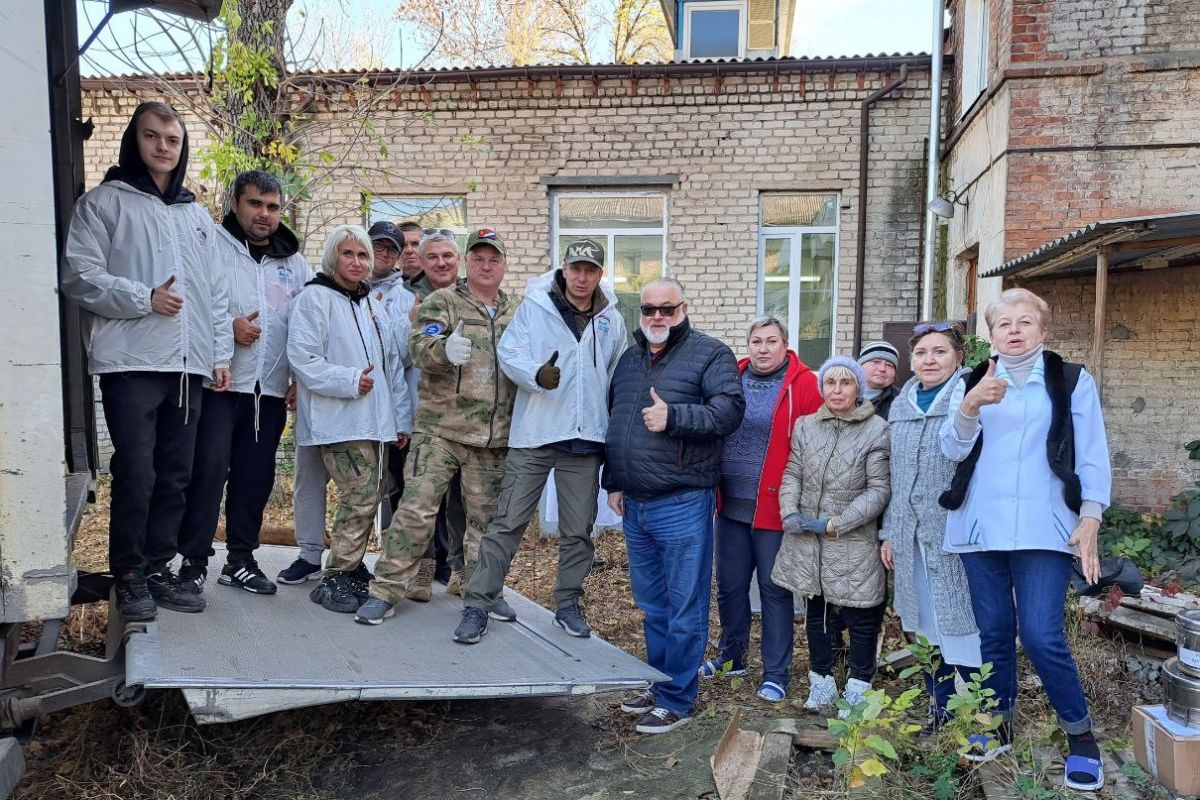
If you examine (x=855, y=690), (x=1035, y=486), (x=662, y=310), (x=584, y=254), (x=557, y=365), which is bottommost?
(x=855, y=690)

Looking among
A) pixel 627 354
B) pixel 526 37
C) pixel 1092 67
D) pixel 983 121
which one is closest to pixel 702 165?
pixel 983 121

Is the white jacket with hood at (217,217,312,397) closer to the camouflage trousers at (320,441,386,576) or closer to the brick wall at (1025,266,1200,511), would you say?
the camouflage trousers at (320,441,386,576)

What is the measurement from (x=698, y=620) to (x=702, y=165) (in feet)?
23.0

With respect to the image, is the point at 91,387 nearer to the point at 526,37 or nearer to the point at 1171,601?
the point at 1171,601

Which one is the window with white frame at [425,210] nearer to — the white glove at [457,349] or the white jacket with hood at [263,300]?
the white jacket with hood at [263,300]

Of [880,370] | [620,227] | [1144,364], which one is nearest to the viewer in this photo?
[880,370]

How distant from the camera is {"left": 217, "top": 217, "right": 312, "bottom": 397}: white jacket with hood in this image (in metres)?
3.64

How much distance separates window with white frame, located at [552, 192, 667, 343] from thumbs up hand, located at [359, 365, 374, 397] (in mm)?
6124

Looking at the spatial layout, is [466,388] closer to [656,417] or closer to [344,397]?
[344,397]

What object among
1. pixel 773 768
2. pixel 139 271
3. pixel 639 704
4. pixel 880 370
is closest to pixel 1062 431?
pixel 880 370

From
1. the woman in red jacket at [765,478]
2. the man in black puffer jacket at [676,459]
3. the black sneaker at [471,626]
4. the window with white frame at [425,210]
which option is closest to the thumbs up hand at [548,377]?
the man in black puffer jacket at [676,459]

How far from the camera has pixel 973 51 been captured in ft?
27.7

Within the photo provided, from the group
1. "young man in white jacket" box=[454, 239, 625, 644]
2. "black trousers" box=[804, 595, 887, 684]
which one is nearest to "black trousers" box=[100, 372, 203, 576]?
"young man in white jacket" box=[454, 239, 625, 644]

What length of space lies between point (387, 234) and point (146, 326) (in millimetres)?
1862
